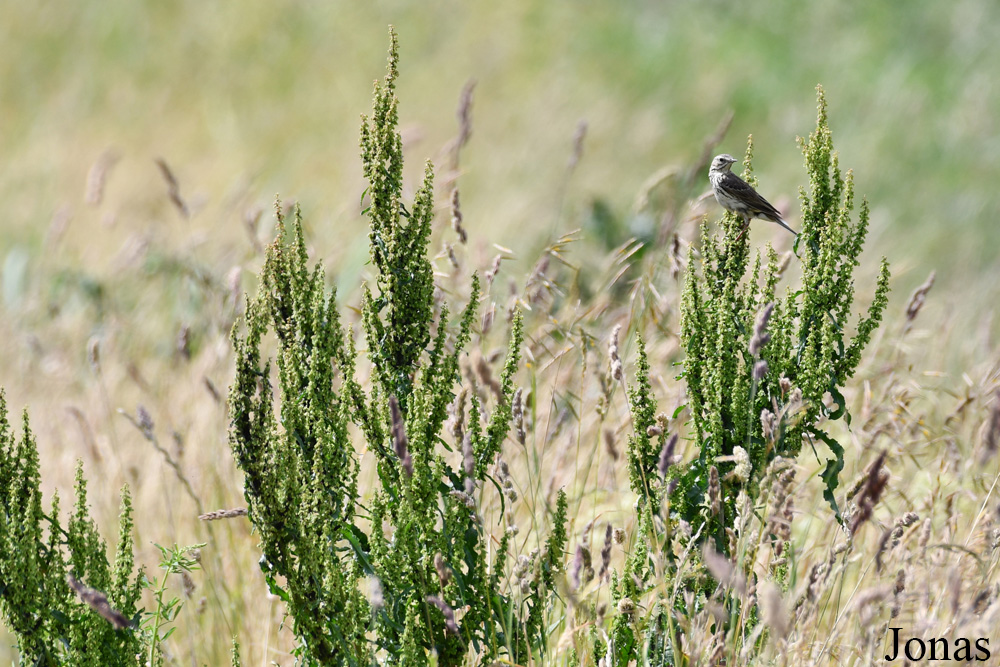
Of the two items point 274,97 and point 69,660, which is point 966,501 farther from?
point 274,97

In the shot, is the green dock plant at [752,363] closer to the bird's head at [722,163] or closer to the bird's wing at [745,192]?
the bird's wing at [745,192]

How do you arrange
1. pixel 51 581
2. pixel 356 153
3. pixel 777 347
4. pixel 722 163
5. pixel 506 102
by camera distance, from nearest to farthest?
pixel 51 581, pixel 777 347, pixel 722 163, pixel 356 153, pixel 506 102

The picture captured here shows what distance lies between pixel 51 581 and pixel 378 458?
0.73 meters

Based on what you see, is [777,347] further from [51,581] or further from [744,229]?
[51,581]

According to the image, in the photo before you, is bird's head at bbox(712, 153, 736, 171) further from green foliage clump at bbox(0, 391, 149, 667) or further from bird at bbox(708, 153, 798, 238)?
green foliage clump at bbox(0, 391, 149, 667)

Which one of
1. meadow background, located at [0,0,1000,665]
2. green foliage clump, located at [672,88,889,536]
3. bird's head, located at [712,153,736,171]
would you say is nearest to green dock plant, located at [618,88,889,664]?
green foliage clump, located at [672,88,889,536]

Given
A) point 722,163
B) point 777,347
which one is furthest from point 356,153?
point 777,347

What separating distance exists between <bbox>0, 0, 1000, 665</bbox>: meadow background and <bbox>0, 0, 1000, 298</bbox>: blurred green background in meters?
0.04

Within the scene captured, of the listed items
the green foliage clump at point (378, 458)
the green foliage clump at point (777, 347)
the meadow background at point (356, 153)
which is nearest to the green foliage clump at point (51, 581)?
the green foliage clump at point (378, 458)

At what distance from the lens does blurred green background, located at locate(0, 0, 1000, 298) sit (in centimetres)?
812

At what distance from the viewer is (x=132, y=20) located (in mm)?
11578

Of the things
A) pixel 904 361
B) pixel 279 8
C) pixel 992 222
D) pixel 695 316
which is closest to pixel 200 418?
pixel 695 316

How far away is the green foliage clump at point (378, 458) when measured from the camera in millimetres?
1965

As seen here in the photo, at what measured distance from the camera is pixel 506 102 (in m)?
9.88
